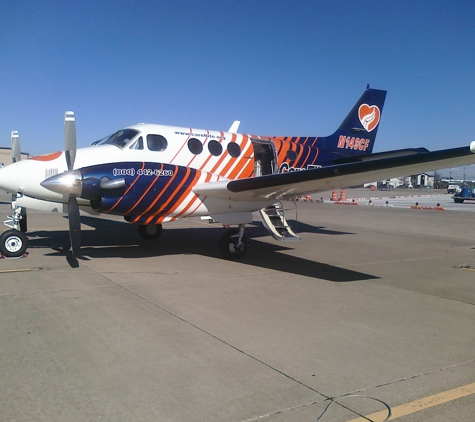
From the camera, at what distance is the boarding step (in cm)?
1031

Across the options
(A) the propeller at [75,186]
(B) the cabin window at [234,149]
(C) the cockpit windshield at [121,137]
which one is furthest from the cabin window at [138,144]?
(B) the cabin window at [234,149]

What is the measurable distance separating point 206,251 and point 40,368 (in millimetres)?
7040

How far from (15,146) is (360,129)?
35.1 ft

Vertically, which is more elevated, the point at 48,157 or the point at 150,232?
the point at 48,157

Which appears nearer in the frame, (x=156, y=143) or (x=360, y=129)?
(x=156, y=143)

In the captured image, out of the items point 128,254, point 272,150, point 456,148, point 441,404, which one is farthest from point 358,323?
point 272,150

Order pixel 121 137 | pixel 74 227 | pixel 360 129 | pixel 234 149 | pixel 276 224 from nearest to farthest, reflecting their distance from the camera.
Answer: pixel 74 227 → pixel 121 137 → pixel 276 224 → pixel 234 149 → pixel 360 129

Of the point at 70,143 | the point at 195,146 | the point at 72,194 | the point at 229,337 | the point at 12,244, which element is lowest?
the point at 229,337

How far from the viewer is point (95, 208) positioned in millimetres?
8492

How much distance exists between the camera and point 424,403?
11.5ft

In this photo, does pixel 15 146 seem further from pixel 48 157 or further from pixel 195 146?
pixel 195 146

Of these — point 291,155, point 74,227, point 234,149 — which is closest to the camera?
point 74,227

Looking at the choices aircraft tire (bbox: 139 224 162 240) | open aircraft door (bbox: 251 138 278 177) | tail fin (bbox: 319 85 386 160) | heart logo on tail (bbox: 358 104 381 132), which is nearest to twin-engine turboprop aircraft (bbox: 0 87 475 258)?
open aircraft door (bbox: 251 138 278 177)

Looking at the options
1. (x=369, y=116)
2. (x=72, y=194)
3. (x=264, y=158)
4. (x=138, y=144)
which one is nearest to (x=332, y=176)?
(x=138, y=144)
